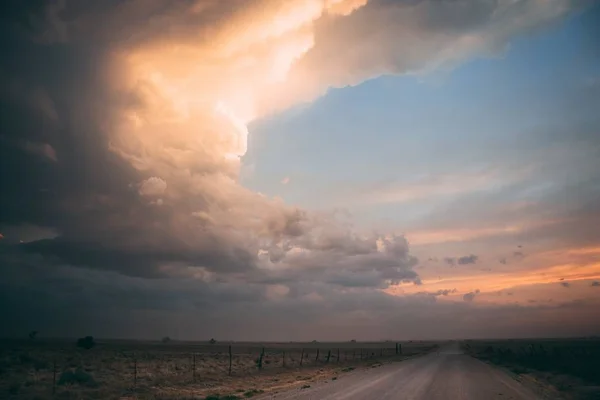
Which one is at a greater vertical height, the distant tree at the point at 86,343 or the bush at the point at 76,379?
the bush at the point at 76,379

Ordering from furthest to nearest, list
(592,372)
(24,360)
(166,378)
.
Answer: (24,360) → (592,372) → (166,378)

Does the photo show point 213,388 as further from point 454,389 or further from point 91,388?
point 454,389

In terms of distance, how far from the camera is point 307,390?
24.8 meters

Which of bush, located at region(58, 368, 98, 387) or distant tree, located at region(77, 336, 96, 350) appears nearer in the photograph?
bush, located at region(58, 368, 98, 387)

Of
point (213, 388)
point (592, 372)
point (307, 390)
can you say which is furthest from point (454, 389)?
point (592, 372)

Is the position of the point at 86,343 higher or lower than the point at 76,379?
lower

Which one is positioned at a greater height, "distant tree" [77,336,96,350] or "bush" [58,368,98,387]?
"bush" [58,368,98,387]

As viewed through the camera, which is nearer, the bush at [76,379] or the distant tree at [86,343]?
the bush at [76,379]

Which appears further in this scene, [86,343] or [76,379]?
[86,343]

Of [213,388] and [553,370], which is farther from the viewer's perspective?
[553,370]

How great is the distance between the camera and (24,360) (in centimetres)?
4753

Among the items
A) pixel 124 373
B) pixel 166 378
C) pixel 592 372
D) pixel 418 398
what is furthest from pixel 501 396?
pixel 124 373

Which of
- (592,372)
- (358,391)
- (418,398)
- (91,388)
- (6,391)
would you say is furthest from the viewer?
(592,372)

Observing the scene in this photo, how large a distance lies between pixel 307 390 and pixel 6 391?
60.6 ft
